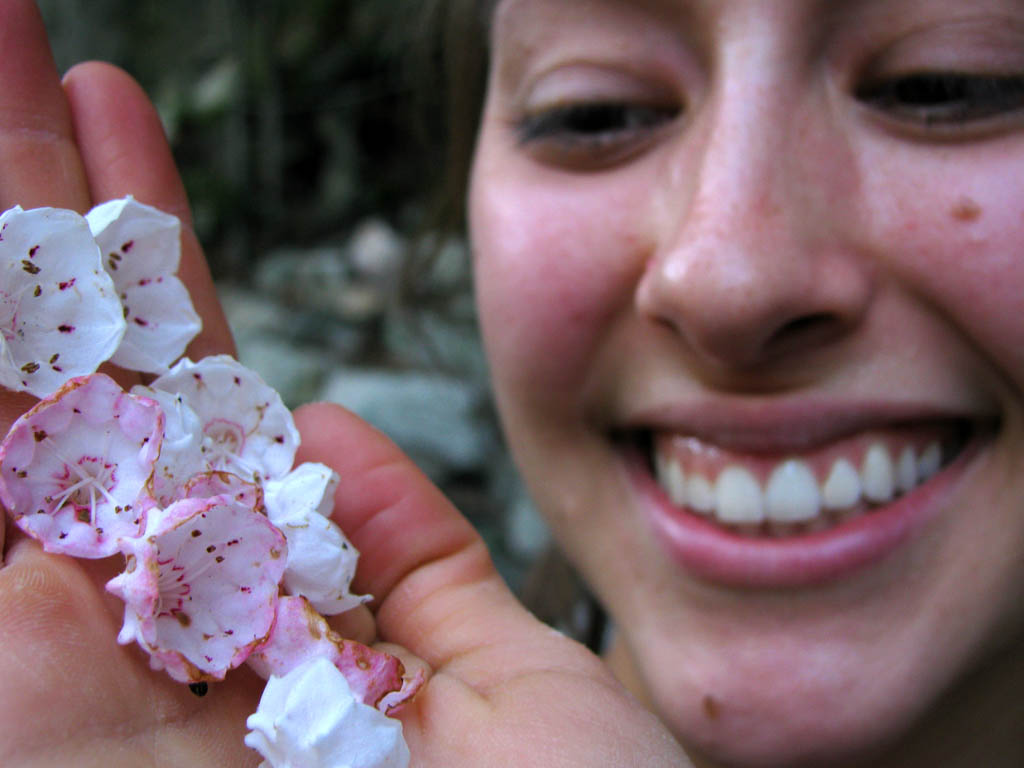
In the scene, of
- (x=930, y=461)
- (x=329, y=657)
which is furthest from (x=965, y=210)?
(x=329, y=657)

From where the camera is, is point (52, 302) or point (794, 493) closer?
point (52, 302)

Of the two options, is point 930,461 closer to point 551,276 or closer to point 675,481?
point 675,481

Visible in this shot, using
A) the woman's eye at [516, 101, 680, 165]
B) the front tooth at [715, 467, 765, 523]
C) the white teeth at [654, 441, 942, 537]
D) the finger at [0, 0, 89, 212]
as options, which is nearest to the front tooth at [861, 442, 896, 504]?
the white teeth at [654, 441, 942, 537]

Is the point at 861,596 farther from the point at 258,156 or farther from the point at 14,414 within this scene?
the point at 258,156

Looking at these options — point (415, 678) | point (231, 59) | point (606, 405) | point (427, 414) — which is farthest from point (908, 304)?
point (231, 59)

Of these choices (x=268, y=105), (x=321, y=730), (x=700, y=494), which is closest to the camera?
(x=321, y=730)

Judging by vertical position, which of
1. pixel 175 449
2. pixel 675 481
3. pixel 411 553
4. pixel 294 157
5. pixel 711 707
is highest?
pixel 175 449

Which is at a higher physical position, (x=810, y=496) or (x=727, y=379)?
(x=727, y=379)
